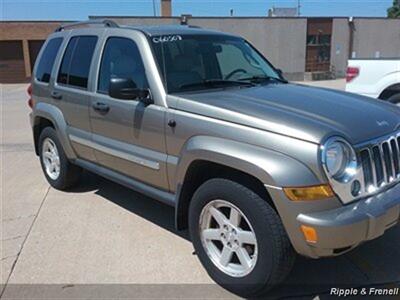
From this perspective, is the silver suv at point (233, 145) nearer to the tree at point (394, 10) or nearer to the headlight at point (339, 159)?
the headlight at point (339, 159)

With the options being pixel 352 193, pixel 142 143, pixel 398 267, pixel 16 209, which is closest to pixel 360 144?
pixel 352 193

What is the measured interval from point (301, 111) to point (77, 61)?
282 centimetres

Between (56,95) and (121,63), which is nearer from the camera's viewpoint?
(121,63)

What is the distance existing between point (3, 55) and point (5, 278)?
31178 mm

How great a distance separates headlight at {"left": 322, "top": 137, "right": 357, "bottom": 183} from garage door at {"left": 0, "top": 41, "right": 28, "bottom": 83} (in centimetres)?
3210

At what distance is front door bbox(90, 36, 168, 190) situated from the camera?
392 centimetres

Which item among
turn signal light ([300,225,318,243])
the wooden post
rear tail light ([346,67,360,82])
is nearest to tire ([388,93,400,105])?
rear tail light ([346,67,360,82])

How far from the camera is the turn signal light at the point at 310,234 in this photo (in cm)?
281

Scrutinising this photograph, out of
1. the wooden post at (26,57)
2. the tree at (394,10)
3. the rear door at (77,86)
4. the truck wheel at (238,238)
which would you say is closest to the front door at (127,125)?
the rear door at (77,86)

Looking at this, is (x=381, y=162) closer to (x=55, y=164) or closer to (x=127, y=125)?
(x=127, y=125)

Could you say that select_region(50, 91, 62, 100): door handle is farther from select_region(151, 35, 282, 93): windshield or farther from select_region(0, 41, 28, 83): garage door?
select_region(0, 41, 28, 83): garage door

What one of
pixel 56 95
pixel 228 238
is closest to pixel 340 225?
pixel 228 238

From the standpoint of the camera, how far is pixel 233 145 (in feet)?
10.4

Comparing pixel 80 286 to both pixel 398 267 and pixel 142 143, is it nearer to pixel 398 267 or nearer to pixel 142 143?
pixel 142 143
